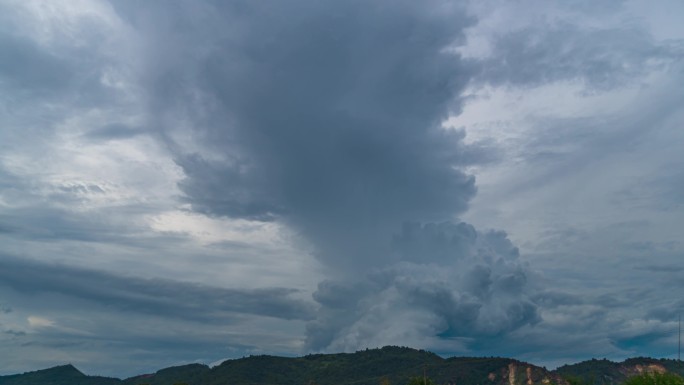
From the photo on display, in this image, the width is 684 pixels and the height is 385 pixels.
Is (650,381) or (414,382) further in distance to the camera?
(414,382)

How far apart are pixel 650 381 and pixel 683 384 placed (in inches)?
402

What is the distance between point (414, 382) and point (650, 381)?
110079 millimetres

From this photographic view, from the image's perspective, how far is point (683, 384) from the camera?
80.8 m

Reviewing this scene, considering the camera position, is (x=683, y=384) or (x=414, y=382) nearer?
(x=683, y=384)

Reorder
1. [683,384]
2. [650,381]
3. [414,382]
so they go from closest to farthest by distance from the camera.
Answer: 1. [683,384]
2. [650,381]
3. [414,382]

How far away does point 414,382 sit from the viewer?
194250 mm

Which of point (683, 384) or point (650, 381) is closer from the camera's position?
point (683, 384)

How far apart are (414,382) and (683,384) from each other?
119978 millimetres

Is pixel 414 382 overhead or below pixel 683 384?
overhead

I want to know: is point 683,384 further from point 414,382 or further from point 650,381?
point 414,382

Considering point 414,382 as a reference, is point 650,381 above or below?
below

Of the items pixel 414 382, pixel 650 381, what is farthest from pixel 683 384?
pixel 414 382

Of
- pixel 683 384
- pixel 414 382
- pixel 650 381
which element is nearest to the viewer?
pixel 683 384
